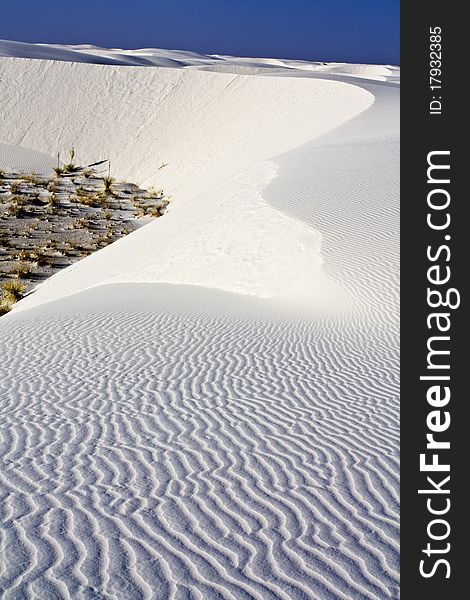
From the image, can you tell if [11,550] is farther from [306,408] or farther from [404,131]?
[404,131]

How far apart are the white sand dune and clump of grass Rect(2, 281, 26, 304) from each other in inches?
15.5

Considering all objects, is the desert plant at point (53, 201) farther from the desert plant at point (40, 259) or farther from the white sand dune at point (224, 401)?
the white sand dune at point (224, 401)

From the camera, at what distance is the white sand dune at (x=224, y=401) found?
12.0ft

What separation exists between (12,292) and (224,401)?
993 centimetres

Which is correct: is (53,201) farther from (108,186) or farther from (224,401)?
(224,401)

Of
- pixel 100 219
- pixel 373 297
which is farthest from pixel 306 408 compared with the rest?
pixel 100 219

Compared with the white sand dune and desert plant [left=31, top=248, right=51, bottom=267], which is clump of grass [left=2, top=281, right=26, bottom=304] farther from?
desert plant [left=31, top=248, right=51, bottom=267]

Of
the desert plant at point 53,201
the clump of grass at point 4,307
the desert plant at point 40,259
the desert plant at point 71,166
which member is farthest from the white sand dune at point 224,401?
the desert plant at point 71,166

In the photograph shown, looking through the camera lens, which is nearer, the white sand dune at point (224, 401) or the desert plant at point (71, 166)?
the white sand dune at point (224, 401)

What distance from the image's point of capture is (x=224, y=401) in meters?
6.62

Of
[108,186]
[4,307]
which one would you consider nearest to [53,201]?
[108,186]

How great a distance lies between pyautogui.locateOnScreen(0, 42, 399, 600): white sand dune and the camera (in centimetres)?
367

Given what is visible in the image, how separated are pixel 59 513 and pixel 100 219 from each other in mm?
20633

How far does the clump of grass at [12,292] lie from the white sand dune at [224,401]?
394 millimetres
